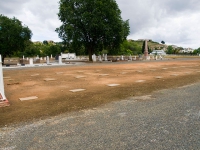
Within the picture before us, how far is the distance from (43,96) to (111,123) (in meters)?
3.43

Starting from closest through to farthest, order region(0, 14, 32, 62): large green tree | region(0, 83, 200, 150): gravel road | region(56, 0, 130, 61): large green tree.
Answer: region(0, 83, 200, 150): gravel road < region(56, 0, 130, 61): large green tree < region(0, 14, 32, 62): large green tree

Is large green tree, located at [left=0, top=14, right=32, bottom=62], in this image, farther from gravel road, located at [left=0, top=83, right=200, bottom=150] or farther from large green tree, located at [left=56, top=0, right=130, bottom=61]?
gravel road, located at [left=0, top=83, right=200, bottom=150]

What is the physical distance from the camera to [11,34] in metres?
32.5

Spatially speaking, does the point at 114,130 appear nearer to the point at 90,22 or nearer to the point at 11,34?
the point at 90,22

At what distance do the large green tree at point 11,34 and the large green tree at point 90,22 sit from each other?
21.2 feet

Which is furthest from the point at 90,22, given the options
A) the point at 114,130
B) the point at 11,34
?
the point at 114,130

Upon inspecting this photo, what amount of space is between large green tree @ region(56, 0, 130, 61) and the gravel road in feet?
92.0

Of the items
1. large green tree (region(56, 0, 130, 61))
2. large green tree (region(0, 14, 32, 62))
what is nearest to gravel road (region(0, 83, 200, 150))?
large green tree (region(56, 0, 130, 61))

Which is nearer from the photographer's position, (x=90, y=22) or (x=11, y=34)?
(x=90, y=22)

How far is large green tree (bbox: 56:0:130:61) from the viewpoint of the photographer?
3189cm

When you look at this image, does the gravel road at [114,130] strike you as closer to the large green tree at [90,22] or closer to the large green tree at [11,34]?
the large green tree at [90,22]

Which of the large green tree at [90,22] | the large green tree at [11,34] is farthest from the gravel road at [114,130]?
the large green tree at [11,34]

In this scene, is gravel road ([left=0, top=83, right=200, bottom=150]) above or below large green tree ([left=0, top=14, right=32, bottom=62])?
below

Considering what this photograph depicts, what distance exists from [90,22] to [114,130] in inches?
1177
